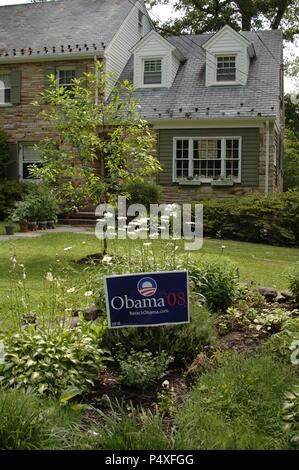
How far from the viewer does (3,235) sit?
45.6 feet

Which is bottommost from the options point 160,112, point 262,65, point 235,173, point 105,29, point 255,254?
point 255,254

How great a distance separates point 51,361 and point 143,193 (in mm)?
13461

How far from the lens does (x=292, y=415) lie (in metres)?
3.28

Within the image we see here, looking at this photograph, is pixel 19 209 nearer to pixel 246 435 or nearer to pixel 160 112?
pixel 160 112

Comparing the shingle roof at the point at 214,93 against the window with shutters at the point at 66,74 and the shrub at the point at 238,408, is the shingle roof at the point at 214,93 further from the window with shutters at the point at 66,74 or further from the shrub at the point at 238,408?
the shrub at the point at 238,408

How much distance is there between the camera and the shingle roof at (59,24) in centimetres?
2152

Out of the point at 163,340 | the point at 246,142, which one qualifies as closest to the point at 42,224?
the point at 246,142

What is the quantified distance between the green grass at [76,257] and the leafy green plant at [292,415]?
114 inches

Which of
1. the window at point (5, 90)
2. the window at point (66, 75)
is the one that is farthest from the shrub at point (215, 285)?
the window at point (5, 90)

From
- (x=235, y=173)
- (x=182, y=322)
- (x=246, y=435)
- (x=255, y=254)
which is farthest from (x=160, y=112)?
(x=246, y=435)

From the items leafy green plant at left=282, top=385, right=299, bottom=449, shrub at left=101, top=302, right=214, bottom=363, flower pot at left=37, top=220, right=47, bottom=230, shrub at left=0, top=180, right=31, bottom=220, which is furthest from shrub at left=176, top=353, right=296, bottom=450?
shrub at left=0, top=180, right=31, bottom=220

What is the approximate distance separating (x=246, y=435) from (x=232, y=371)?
80 cm

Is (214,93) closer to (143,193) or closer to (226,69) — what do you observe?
(226,69)

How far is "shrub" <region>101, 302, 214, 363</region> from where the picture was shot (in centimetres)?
452
